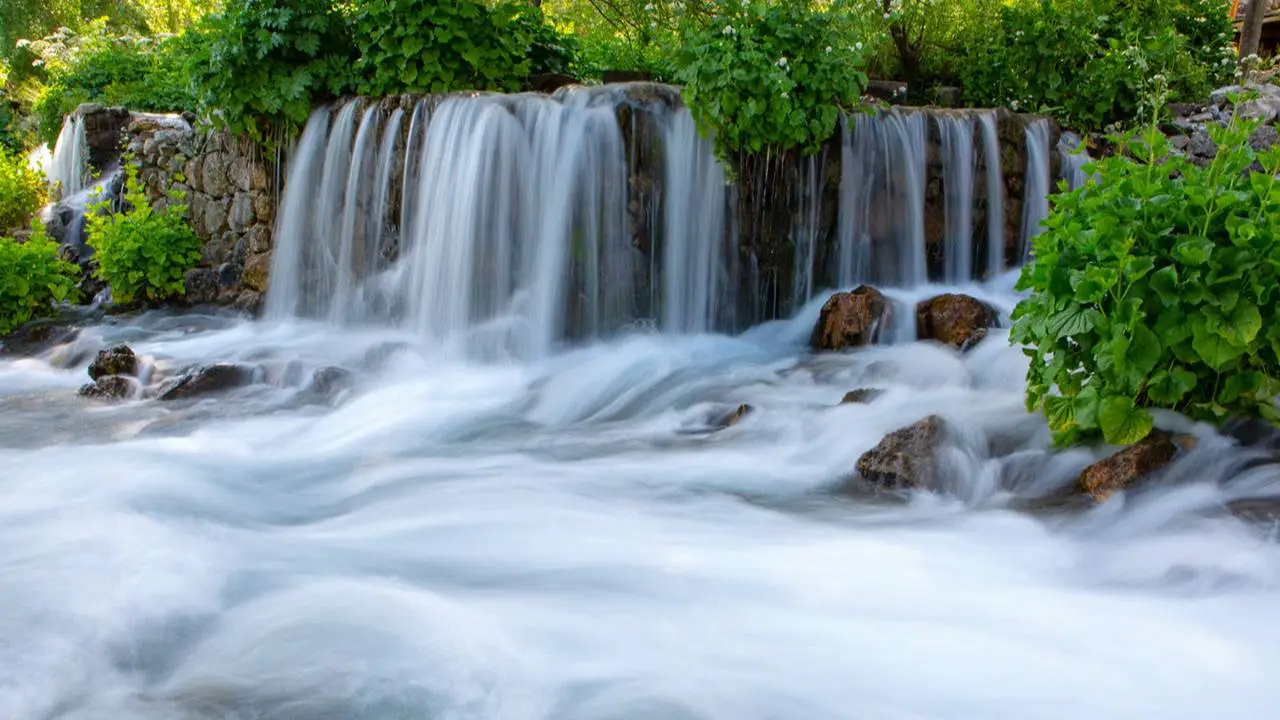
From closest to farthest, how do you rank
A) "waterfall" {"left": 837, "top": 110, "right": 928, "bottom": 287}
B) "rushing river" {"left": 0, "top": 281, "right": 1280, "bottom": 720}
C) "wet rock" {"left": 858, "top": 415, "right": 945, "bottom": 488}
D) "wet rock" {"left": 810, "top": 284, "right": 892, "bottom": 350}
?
"rushing river" {"left": 0, "top": 281, "right": 1280, "bottom": 720}, "wet rock" {"left": 858, "top": 415, "right": 945, "bottom": 488}, "wet rock" {"left": 810, "top": 284, "right": 892, "bottom": 350}, "waterfall" {"left": 837, "top": 110, "right": 928, "bottom": 287}

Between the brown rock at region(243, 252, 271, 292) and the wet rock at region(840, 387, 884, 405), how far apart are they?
5294 mm

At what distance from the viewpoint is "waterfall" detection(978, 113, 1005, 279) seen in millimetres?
8414

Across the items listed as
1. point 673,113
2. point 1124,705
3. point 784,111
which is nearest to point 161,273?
point 673,113

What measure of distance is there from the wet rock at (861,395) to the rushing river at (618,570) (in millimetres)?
66

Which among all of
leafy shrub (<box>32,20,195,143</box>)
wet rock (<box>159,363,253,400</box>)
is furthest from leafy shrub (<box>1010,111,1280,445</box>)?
leafy shrub (<box>32,20,195,143</box>)

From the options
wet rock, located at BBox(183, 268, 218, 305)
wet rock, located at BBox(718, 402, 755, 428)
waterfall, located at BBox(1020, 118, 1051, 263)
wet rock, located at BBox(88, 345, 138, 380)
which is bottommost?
wet rock, located at BBox(718, 402, 755, 428)

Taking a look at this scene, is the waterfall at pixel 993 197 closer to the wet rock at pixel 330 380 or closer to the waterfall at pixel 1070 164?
the waterfall at pixel 1070 164

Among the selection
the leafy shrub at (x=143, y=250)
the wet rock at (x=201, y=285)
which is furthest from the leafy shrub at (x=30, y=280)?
the wet rock at (x=201, y=285)

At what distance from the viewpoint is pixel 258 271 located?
8.84m

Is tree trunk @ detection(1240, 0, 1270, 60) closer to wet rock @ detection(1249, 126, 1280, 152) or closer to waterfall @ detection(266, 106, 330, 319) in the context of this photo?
wet rock @ detection(1249, 126, 1280, 152)

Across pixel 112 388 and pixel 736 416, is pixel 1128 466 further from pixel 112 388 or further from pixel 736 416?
pixel 112 388

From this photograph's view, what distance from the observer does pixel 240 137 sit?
8922 mm

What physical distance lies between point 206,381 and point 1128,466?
5171 mm

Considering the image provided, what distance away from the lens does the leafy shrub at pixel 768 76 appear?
7.14 metres
